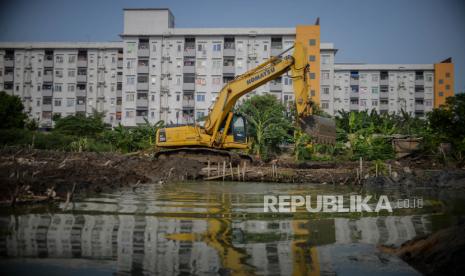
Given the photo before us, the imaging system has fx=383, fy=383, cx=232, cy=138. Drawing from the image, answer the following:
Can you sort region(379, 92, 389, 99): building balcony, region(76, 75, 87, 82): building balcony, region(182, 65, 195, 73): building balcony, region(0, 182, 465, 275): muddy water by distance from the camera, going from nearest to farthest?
region(0, 182, 465, 275): muddy water, region(182, 65, 195, 73): building balcony, region(76, 75, 87, 82): building balcony, region(379, 92, 389, 99): building balcony

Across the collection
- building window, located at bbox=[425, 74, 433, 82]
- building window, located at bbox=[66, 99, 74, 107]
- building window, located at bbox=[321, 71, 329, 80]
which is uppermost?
building window, located at bbox=[425, 74, 433, 82]

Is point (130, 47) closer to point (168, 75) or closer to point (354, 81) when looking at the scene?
point (168, 75)

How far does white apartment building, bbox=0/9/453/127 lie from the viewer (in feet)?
165

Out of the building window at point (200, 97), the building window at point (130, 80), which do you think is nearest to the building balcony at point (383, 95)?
the building window at point (200, 97)

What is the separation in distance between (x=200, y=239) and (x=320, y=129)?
10128 mm

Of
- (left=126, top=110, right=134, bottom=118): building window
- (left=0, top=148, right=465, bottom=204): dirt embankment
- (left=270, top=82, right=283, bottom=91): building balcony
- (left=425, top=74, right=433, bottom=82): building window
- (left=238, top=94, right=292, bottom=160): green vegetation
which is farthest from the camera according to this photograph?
(left=425, top=74, right=433, bottom=82): building window

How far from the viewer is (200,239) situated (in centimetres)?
462

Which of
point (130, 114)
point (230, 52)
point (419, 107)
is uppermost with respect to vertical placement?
point (230, 52)

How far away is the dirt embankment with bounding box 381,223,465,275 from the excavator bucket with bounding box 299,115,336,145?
9.88m

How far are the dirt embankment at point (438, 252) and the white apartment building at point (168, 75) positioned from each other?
46.1 metres

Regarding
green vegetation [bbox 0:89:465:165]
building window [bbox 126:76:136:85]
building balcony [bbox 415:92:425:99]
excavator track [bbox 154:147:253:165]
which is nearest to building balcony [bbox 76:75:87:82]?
building window [bbox 126:76:136:85]

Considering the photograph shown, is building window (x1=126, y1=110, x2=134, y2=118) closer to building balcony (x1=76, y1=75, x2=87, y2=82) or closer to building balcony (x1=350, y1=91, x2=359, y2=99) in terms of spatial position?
building balcony (x1=76, y1=75, x2=87, y2=82)

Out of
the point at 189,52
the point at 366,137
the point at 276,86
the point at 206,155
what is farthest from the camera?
the point at 189,52

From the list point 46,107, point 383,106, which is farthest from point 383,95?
point 46,107
